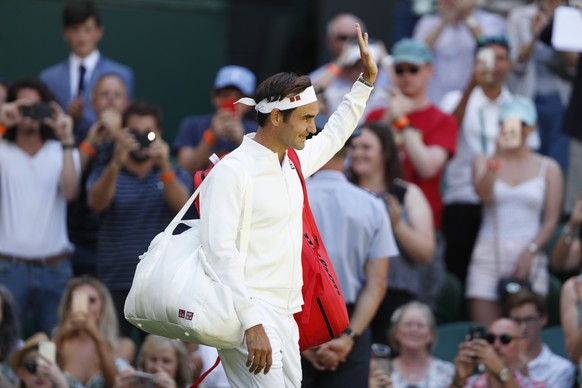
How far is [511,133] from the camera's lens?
9.00 m

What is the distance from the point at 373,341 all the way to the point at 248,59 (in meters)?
4.83

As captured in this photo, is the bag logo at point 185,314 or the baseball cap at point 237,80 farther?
the baseball cap at point 237,80

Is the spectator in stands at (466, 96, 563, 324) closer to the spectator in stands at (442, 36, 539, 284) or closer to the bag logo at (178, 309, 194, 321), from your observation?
the spectator in stands at (442, 36, 539, 284)

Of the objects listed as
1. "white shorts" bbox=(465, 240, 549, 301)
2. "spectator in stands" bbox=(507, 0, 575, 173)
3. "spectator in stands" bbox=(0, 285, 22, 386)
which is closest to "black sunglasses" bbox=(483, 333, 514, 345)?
"white shorts" bbox=(465, 240, 549, 301)

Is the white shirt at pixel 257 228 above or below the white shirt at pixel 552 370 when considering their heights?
above

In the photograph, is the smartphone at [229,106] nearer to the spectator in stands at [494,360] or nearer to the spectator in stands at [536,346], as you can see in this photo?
the spectator in stands at [536,346]

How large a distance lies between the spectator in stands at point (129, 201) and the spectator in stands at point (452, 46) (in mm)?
2901

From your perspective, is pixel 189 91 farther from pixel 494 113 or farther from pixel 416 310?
pixel 416 310

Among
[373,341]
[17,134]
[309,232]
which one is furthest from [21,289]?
[309,232]

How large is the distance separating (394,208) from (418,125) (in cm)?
150

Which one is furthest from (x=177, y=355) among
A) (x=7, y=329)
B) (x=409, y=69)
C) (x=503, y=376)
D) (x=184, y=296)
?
(x=409, y=69)

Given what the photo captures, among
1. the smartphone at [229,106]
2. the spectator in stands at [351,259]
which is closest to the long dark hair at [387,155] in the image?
the spectator in stands at [351,259]

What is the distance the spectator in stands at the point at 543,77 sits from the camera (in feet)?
34.6

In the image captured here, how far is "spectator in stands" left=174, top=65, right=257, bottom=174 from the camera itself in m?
8.77
